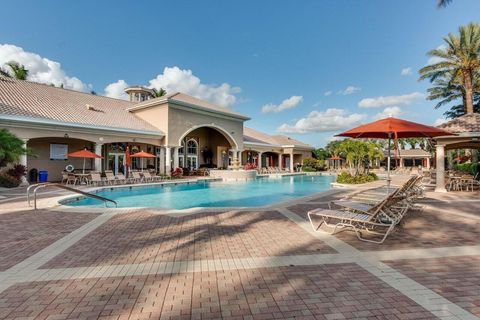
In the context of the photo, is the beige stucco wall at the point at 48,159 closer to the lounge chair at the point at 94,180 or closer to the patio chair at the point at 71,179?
the patio chair at the point at 71,179

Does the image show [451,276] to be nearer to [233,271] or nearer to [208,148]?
[233,271]

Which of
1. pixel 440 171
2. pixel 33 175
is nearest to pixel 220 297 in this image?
pixel 440 171

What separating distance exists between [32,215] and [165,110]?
1773cm

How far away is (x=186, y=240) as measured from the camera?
18.4 ft

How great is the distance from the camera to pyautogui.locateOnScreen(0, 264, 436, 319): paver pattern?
2.91 metres

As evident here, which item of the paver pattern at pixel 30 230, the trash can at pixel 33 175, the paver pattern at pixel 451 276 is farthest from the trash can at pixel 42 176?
the paver pattern at pixel 451 276

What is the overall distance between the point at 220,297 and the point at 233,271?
2.61ft

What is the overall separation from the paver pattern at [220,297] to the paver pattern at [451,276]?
22.8 inches

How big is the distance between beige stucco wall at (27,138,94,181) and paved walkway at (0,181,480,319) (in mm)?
15500

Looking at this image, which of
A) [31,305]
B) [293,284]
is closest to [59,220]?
[31,305]

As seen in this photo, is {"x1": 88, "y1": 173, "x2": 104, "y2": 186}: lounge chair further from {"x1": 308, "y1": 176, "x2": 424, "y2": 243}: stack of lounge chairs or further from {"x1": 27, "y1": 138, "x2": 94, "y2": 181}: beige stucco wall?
{"x1": 308, "y1": 176, "x2": 424, "y2": 243}: stack of lounge chairs

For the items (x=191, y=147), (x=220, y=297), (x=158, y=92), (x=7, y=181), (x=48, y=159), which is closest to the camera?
(x=220, y=297)

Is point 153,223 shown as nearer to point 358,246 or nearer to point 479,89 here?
point 358,246

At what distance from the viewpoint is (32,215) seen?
8062mm
